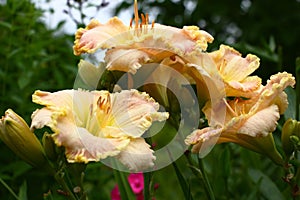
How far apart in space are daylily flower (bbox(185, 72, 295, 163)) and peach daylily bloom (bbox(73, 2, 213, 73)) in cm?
11

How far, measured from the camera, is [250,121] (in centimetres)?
81

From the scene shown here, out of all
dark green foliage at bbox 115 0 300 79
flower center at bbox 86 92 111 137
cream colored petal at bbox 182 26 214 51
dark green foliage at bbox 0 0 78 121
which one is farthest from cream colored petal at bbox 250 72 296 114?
dark green foliage at bbox 115 0 300 79

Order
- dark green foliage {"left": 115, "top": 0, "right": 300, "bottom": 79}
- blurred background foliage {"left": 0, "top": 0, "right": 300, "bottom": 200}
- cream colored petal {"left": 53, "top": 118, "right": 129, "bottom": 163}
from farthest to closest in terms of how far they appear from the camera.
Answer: dark green foliage {"left": 115, "top": 0, "right": 300, "bottom": 79}, blurred background foliage {"left": 0, "top": 0, "right": 300, "bottom": 200}, cream colored petal {"left": 53, "top": 118, "right": 129, "bottom": 163}

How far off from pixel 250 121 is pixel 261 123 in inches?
0.7

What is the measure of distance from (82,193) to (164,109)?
188 millimetres

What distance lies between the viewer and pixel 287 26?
2.70m

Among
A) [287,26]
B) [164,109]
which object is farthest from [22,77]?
[287,26]

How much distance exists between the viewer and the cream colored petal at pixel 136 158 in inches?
29.8

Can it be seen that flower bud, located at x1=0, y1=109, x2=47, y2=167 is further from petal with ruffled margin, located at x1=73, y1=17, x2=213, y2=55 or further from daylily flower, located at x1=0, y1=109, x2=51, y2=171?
petal with ruffled margin, located at x1=73, y1=17, x2=213, y2=55

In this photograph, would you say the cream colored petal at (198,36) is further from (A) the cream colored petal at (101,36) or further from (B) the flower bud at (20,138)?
(B) the flower bud at (20,138)

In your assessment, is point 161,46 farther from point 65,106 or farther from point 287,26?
point 287,26

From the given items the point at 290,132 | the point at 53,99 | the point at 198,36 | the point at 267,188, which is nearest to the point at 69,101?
the point at 53,99

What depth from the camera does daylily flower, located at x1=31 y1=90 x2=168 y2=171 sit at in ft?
2.46

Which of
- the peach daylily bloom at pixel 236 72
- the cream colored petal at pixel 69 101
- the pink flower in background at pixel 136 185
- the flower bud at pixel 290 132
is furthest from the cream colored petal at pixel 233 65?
the pink flower in background at pixel 136 185
